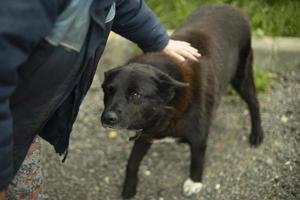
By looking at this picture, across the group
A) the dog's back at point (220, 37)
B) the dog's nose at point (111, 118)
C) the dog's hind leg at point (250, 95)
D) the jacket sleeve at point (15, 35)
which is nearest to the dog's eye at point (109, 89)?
the dog's nose at point (111, 118)

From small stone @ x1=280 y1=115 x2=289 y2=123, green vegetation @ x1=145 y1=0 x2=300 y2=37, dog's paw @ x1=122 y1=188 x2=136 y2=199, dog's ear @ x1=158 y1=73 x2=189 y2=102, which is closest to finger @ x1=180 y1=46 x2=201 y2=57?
dog's ear @ x1=158 y1=73 x2=189 y2=102

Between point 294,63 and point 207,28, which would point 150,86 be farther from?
point 294,63

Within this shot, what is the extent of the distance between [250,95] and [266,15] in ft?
3.05

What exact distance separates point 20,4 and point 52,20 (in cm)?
14

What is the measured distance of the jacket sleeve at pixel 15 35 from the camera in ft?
4.75

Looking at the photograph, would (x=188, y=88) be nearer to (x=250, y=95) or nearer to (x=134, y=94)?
(x=134, y=94)

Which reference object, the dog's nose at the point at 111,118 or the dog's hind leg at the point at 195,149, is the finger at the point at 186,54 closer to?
the dog's hind leg at the point at 195,149

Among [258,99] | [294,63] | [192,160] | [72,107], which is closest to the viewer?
[72,107]

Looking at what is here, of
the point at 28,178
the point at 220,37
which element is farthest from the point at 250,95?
the point at 28,178

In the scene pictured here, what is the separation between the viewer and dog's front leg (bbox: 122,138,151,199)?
9.64 ft

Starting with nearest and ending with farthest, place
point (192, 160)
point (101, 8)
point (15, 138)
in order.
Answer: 1. point (101, 8)
2. point (15, 138)
3. point (192, 160)

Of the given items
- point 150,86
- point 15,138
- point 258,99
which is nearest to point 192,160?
point 150,86

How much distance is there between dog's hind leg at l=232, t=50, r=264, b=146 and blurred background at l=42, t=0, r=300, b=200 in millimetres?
65

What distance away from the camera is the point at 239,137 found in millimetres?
3355
